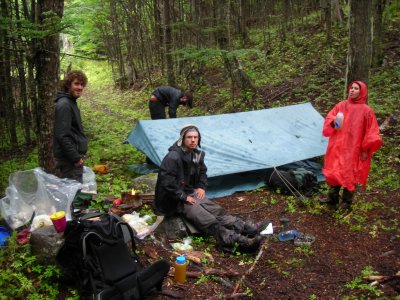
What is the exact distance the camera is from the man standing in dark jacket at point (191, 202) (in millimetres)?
4113

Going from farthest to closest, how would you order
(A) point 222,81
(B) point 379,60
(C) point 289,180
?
(A) point 222,81 < (B) point 379,60 < (C) point 289,180

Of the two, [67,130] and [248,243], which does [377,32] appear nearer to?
[248,243]

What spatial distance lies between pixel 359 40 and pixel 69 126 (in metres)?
5.14

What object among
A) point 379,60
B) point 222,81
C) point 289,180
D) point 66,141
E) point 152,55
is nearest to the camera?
point 66,141

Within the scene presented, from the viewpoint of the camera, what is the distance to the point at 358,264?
12.5 feet

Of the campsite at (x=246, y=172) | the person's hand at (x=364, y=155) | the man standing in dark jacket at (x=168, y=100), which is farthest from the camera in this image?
the man standing in dark jacket at (x=168, y=100)

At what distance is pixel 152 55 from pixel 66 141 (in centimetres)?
1524

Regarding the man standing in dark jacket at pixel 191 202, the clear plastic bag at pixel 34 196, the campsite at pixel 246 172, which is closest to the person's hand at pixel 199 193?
the man standing in dark jacket at pixel 191 202

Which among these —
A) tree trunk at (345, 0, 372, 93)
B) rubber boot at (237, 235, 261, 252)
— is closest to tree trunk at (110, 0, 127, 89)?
tree trunk at (345, 0, 372, 93)

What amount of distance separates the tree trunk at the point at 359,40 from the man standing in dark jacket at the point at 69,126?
481cm

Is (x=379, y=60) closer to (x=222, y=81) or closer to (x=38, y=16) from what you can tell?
(x=222, y=81)

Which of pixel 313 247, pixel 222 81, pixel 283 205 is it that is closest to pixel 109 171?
pixel 283 205

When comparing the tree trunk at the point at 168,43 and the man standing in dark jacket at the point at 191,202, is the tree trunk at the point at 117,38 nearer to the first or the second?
the tree trunk at the point at 168,43

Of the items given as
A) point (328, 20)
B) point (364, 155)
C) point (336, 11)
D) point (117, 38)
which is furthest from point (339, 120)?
point (117, 38)
